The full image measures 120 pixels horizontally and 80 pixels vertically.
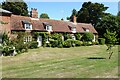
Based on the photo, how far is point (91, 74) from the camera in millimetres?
16078

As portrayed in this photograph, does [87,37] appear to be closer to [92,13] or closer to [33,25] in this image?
[33,25]

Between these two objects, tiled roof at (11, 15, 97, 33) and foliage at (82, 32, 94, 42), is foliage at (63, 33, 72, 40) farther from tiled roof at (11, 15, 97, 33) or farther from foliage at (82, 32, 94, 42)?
foliage at (82, 32, 94, 42)

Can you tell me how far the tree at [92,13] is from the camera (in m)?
79.9

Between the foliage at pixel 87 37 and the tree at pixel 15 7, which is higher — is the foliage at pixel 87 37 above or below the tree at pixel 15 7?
below

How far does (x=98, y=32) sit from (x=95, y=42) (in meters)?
12.7

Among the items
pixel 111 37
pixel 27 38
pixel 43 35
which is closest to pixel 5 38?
pixel 27 38

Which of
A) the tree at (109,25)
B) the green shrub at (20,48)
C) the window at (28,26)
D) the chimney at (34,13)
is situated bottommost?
the green shrub at (20,48)

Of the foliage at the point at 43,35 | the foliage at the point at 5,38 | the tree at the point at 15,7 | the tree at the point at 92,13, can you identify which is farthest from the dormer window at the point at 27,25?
the tree at the point at 92,13

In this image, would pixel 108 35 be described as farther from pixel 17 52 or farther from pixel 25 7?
pixel 25 7

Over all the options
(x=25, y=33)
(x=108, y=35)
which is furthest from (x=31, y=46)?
(x=108, y=35)

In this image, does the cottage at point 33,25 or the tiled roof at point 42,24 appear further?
the tiled roof at point 42,24

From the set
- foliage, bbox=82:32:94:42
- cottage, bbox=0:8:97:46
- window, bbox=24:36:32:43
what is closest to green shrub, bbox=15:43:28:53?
cottage, bbox=0:8:97:46

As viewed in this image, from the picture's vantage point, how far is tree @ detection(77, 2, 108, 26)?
3147 inches

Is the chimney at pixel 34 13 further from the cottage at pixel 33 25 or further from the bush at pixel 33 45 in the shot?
the bush at pixel 33 45
